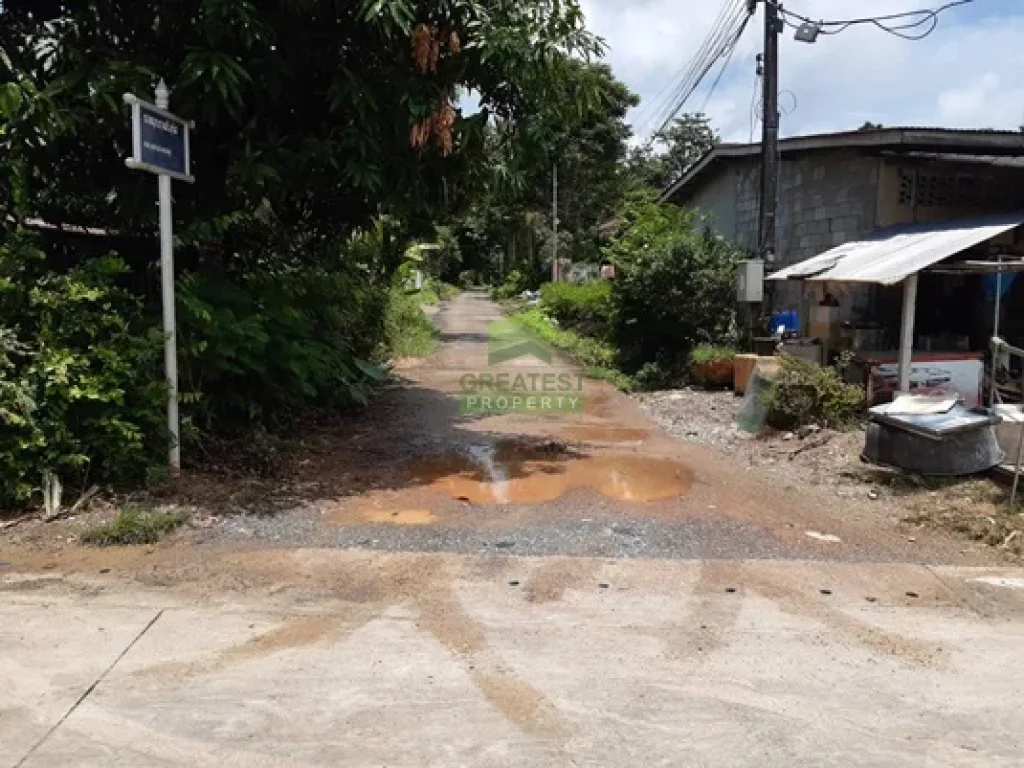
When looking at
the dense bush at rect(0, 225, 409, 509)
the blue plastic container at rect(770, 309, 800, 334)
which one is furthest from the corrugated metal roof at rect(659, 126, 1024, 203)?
the dense bush at rect(0, 225, 409, 509)

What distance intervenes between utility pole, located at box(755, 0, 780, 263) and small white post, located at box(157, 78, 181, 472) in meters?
8.98

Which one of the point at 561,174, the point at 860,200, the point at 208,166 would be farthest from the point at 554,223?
the point at 208,166

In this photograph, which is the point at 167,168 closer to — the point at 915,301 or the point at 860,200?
the point at 915,301

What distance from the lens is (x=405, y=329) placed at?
738 inches

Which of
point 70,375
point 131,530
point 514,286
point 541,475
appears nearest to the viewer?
point 131,530

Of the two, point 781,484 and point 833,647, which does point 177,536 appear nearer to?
point 833,647

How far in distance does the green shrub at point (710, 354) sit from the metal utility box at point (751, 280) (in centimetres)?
89

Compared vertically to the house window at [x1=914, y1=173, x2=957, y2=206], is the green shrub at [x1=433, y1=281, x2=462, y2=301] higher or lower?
lower

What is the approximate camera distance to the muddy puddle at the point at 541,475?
7102mm

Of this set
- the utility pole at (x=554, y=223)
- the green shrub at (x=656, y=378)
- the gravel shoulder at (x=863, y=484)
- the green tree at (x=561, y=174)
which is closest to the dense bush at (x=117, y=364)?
the green tree at (x=561, y=174)

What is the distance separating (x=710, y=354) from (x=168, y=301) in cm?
861

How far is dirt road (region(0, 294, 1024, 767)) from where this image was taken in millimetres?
3164

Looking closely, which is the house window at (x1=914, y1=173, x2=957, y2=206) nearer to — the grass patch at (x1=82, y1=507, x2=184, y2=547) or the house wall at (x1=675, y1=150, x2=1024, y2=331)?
the house wall at (x1=675, y1=150, x2=1024, y2=331)

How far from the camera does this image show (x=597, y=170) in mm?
35375
